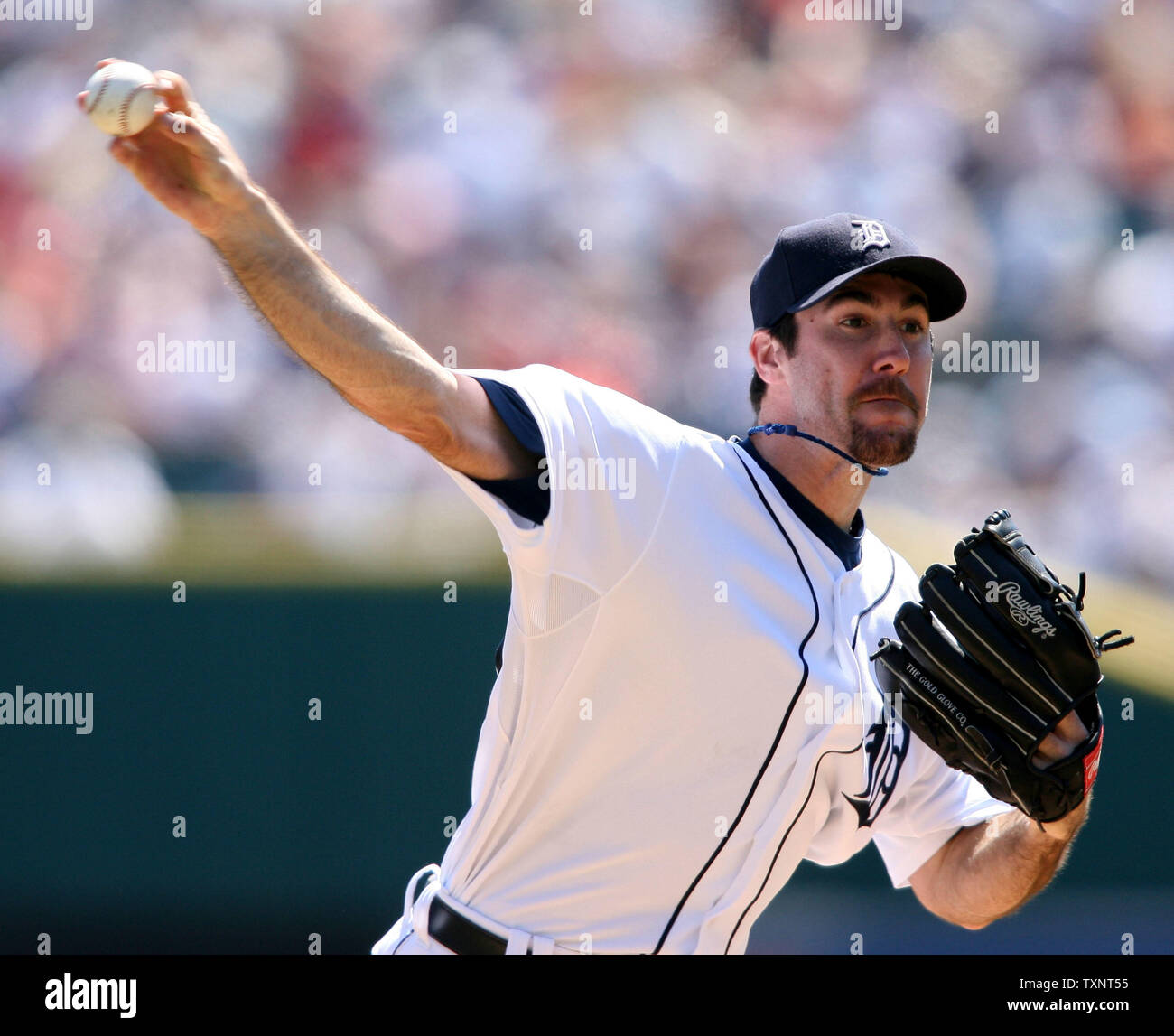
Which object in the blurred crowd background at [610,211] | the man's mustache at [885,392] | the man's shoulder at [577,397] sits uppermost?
the blurred crowd background at [610,211]

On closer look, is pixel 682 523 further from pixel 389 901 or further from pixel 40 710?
pixel 40 710

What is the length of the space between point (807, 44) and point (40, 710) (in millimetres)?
2653

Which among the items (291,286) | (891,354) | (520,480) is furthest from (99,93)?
(891,354)

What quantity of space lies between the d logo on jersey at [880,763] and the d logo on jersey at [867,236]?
695 mm

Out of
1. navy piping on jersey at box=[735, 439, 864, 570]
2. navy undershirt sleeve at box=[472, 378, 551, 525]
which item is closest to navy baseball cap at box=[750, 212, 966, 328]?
navy piping on jersey at box=[735, 439, 864, 570]

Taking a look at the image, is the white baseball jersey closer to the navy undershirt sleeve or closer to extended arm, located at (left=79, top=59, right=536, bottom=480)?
the navy undershirt sleeve

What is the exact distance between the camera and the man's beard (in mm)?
1882

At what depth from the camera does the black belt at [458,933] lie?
5.53ft

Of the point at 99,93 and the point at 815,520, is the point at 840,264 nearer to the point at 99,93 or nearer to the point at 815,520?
the point at 815,520

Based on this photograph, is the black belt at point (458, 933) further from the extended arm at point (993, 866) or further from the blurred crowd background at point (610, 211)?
the blurred crowd background at point (610, 211)

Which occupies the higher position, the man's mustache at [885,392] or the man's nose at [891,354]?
the man's nose at [891,354]

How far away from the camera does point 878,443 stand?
189 centimetres

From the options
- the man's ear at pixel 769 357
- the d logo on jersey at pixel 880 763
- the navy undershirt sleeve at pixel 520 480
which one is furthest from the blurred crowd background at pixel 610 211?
the navy undershirt sleeve at pixel 520 480
